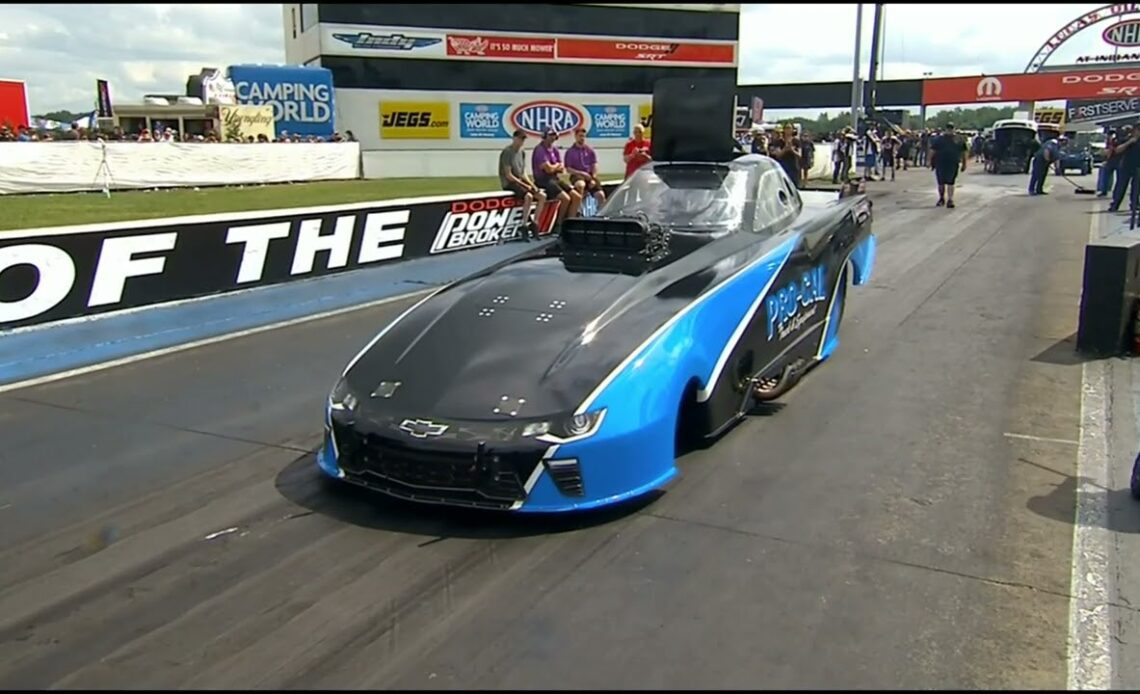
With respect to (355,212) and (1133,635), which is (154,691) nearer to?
(1133,635)

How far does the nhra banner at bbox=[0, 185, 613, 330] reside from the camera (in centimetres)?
853

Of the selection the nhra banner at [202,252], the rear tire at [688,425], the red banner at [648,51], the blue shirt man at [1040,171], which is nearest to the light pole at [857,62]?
the blue shirt man at [1040,171]

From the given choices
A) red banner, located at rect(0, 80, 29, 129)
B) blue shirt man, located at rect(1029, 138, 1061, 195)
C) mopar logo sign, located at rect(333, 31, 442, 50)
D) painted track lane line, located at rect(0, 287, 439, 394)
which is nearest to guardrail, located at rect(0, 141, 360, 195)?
mopar logo sign, located at rect(333, 31, 442, 50)

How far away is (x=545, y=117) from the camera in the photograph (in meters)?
40.2

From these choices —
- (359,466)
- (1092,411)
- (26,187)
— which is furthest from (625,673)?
(26,187)

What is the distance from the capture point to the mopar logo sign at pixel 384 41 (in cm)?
3612

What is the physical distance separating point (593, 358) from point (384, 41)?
3529 cm

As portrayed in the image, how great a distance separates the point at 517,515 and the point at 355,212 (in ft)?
27.6

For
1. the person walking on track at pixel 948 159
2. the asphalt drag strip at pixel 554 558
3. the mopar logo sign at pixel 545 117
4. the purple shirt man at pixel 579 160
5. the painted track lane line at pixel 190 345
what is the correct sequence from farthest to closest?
1. the mopar logo sign at pixel 545 117
2. the person walking on track at pixel 948 159
3. the purple shirt man at pixel 579 160
4. the painted track lane line at pixel 190 345
5. the asphalt drag strip at pixel 554 558

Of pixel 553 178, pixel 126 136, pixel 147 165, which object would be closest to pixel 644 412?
pixel 553 178

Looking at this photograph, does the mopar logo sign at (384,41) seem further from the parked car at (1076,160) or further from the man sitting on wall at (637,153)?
the parked car at (1076,160)

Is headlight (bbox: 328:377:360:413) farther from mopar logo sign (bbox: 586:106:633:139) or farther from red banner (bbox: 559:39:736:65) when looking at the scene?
mopar logo sign (bbox: 586:106:633:139)

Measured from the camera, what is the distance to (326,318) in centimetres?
924

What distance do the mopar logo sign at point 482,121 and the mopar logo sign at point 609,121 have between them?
4262 mm
